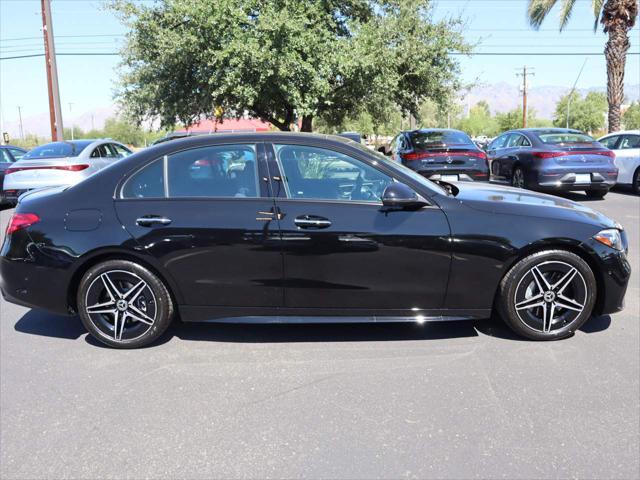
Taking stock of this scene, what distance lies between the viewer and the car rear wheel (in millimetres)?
11430

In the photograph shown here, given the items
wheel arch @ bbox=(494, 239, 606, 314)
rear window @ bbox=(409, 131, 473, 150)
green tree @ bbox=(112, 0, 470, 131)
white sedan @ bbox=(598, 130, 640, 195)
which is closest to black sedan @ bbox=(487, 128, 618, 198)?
rear window @ bbox=(409, 131, 473, 150)

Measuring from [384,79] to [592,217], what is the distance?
36.1 feet

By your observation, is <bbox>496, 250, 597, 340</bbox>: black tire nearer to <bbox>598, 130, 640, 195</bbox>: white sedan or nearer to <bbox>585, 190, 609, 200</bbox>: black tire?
<bbox>585, 190, 609, 200</bbox>: black tire

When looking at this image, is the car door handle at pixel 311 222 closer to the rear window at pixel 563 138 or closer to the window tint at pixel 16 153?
the rear window at pixel 563 138

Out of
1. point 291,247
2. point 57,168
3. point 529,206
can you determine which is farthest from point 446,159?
point 291,247

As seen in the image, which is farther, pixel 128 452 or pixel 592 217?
pixel 592 217

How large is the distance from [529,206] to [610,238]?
24.8 inches

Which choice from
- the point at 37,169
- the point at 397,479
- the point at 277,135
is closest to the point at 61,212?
the point at 277,135

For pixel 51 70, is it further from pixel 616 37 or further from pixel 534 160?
pixel 616 37

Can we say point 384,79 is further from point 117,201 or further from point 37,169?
point 117,201

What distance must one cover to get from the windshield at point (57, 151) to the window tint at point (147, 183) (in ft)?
27.5

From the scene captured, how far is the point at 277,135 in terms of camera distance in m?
4.15

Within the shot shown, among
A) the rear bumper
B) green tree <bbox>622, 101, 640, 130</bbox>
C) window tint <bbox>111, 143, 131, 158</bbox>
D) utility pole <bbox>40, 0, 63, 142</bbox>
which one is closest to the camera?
the rear bumper

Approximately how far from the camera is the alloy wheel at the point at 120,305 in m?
4.05
